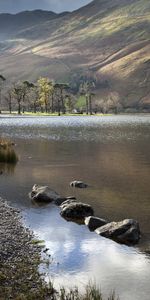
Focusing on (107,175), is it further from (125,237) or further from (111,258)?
(111,258)

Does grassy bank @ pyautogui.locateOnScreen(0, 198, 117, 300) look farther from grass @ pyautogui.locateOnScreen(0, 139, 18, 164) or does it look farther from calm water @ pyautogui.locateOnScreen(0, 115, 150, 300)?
grass @ pyautogui.locateOnScreen(0, 139, 18, 164)

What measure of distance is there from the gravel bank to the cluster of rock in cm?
425

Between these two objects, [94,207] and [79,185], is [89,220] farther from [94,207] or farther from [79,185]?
[79,185]

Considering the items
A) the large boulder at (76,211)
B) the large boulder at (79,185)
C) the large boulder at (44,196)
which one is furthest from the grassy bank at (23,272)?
the large boulder at (79,185)

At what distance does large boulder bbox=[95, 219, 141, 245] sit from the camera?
2456 cm

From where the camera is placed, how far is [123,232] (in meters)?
25.2

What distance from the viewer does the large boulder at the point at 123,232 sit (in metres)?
24.6

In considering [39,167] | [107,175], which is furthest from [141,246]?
[39,167]

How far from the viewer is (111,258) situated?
21.5 m

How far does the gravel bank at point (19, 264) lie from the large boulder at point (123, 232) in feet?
14.5

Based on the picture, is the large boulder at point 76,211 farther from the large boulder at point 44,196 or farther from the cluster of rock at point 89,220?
the large boulder at point 44,196

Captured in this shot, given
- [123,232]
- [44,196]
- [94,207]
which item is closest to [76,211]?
[94,207]

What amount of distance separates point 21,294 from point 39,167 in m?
38.2

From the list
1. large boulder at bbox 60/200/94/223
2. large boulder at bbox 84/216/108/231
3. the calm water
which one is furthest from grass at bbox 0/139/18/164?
large boulder at bbox 84/216/108/231
